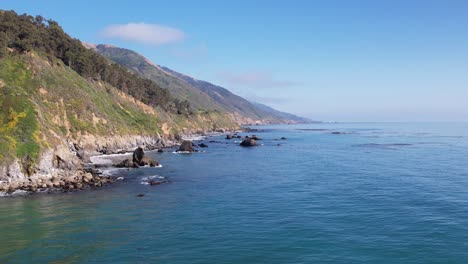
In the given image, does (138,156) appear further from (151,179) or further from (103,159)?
(151,179)

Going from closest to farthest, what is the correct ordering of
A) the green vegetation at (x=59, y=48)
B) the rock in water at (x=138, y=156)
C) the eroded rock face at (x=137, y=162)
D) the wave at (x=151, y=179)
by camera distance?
1. the wave at (x=151, y=179)
2. the eroded rock face at (x=137, y=162)
3. the rock in water at (x=138, y=156)
4. the green vegetation at (x=59, y=48)

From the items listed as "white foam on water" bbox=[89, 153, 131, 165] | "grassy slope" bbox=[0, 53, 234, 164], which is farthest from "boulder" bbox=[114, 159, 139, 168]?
"grassy slope" bbox=[0, 53, 234, 164]

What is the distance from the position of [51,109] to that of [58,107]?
3210mm

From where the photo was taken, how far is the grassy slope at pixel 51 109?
2494 inches

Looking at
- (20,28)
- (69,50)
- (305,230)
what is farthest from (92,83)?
(305,230)

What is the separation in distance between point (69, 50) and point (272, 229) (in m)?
111

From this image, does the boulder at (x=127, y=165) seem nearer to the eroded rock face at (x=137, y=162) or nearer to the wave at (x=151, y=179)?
the eroded rock face at (x=137, y=162)

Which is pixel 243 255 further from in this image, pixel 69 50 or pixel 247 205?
pixel 69 50

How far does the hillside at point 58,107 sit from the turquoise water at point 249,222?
14009 millimetres

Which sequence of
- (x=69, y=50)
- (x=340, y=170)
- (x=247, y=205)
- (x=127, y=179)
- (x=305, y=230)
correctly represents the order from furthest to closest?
(x=69, y=50) → (x=340, y=170) → (x=127, y=179) → (x=247, y=205) → (x=305, y=230)

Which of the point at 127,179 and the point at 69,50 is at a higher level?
the point at 69,50

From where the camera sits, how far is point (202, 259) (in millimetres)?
28312

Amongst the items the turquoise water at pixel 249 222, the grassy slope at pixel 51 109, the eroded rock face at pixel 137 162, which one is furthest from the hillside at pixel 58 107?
the turquoise water at pixel 249 222

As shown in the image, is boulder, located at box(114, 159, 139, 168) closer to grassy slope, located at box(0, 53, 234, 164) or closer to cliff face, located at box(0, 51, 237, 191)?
cliff face, located at box(0, 51, 237, 191)
